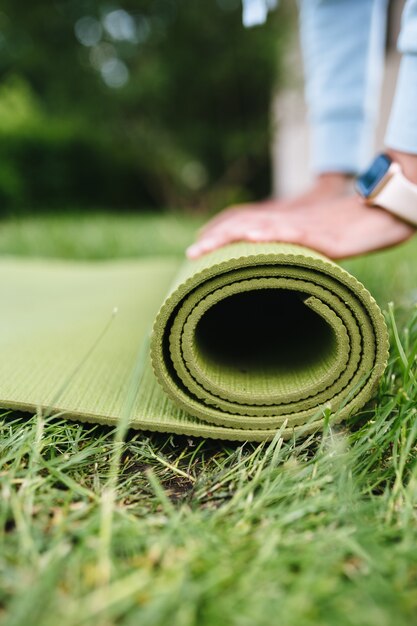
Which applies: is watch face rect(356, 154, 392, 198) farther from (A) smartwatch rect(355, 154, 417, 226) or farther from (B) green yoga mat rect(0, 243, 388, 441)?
(B) green yoga mat rect(0, 243, 388, 441)

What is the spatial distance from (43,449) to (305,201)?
152 centimetres

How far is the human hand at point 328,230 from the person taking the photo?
1.28 m

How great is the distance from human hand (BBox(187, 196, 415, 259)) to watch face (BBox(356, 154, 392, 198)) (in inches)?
1.6

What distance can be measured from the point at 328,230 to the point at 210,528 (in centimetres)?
85

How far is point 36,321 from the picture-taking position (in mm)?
1638

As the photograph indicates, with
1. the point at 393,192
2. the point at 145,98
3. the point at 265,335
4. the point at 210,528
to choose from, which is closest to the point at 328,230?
the point at 393,192

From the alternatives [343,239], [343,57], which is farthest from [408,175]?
[343,57]

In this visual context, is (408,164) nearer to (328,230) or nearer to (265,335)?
(328,230)

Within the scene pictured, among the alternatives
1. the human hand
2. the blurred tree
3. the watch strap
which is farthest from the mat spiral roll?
the blurred tree

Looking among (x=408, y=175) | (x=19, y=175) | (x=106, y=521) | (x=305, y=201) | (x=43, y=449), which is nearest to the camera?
(x=106, y=521)

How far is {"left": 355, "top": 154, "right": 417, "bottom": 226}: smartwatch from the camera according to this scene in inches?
50.9

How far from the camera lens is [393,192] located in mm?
1307

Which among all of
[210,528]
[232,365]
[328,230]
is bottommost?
[210,528]

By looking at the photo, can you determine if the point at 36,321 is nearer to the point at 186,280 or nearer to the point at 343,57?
the point at 186,280
